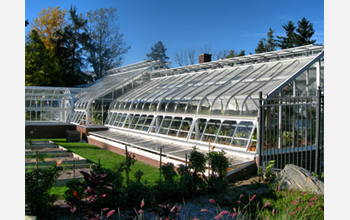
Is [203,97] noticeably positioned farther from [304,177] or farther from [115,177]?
[115,177]

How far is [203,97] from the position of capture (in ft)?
44.1

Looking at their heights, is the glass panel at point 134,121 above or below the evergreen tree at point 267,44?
below

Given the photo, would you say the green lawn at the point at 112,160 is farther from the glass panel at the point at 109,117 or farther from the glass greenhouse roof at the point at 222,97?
the glass panel at the point at 109,117

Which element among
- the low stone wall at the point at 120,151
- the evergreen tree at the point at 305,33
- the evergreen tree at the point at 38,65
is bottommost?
the low stone wall at the point at 120,151

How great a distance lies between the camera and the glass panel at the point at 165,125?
1512cm

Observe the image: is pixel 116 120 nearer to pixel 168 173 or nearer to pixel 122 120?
pixel 122 120

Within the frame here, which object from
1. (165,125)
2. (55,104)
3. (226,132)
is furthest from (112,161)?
(55,104)

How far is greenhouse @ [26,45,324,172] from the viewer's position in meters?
10.9

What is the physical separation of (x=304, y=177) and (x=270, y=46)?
132 ft

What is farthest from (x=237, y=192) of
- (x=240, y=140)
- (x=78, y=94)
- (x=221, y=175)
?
(x=78, y=94)

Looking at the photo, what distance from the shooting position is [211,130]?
40.3ft

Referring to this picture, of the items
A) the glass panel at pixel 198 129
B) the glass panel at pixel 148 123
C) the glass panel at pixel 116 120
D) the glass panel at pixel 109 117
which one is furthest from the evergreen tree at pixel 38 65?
the glass panel at pixel 198 129

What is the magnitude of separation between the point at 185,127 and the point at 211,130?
188 cm

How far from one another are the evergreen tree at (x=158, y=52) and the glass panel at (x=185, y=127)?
3483 centimetres
